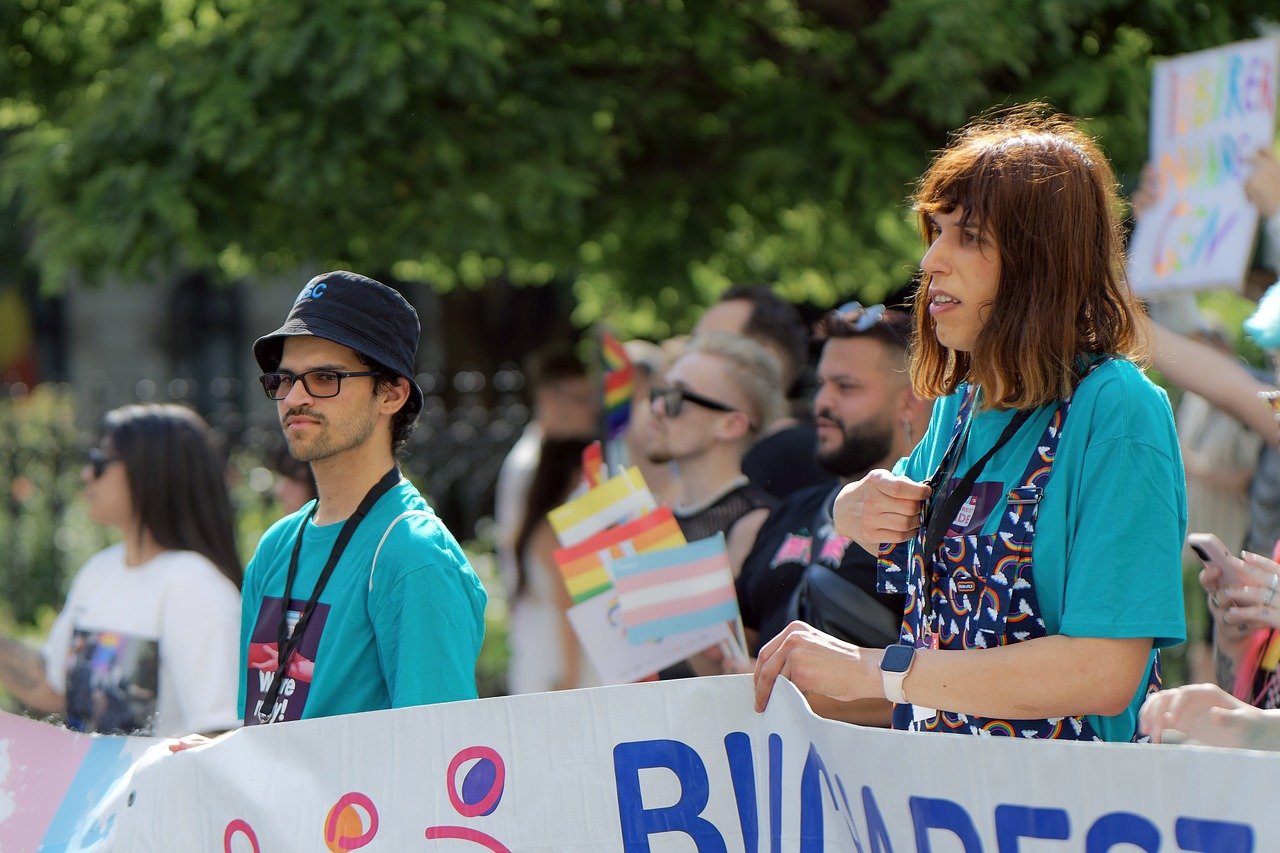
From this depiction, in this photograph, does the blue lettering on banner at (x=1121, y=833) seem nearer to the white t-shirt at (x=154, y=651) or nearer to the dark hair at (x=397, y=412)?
the dark hair at (x=397, y=412)

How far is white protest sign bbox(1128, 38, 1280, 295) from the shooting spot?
16.0 ft

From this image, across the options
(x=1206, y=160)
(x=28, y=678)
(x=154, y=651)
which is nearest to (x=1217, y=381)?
(x=1206, y=160)

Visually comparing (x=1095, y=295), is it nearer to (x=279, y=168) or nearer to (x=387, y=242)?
(x=279, y=168)

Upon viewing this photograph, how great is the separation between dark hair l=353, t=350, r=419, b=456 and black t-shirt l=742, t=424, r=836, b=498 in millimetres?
2031

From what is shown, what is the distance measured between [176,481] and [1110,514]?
10.7 ft

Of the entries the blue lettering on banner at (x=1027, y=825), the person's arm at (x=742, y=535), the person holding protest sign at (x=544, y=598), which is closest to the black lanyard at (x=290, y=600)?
the blue lettering on banner at (x=1027, y=825)

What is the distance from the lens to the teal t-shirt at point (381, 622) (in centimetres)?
282

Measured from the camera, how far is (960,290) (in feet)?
7.93

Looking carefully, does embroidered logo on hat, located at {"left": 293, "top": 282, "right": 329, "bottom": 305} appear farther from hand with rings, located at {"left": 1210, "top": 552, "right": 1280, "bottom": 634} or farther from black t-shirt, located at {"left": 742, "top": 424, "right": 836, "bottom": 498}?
black t-shirt, located at {"left": 742, "top": 424, "right": 836, "bottom": 498}

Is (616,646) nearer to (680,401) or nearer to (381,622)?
(680,401)

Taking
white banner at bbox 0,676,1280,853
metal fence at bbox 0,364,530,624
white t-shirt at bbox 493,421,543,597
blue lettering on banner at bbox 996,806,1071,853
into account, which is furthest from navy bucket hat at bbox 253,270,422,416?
metal fence at bbox 0,364,530,624

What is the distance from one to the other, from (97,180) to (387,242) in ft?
3.44

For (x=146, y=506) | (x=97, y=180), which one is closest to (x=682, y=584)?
(x=146, y=506)

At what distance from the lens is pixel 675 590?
13.3 ft
